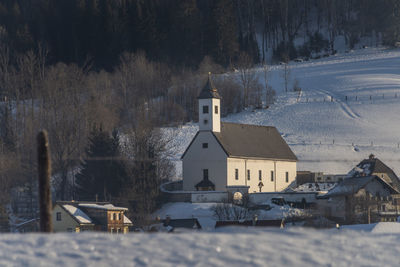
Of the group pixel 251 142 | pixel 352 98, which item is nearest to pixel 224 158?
pixel 251 142

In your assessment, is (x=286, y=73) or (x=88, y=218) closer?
(x=88, y=218)

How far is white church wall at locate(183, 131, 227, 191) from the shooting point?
215 feet

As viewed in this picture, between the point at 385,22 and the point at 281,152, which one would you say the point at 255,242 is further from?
the point at 385,22

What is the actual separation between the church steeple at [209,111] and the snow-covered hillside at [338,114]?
37.0 ft

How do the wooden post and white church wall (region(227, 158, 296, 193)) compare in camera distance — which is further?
white church wall (region(227, 158, 296, 193))

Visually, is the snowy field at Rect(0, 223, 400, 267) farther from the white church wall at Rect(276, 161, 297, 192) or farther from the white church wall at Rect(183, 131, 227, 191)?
the white church wall at Rect(276, 161, 297, 192)

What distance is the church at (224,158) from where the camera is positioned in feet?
215

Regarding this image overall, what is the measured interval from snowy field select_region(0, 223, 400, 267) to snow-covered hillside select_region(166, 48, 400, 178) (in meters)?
64.7

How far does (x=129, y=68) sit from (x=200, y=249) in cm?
9724

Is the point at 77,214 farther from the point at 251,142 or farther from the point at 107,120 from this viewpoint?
the point at 107,120

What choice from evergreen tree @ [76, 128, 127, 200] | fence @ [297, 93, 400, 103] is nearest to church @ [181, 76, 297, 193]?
evergreen tree @ [76, 128, 127, 200]

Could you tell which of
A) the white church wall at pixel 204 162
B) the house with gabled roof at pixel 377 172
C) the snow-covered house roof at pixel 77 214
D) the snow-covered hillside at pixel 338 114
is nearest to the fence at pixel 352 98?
the snow-covered hillside at pixel 338 114

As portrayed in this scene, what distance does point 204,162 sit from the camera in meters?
66.1

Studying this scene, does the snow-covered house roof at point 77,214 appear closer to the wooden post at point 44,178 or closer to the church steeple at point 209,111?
the church steeple at point 209,111
